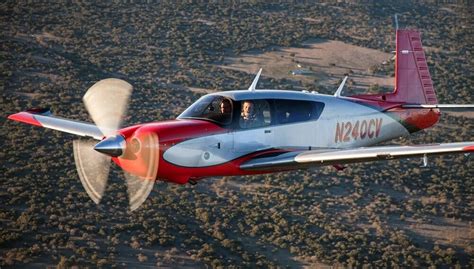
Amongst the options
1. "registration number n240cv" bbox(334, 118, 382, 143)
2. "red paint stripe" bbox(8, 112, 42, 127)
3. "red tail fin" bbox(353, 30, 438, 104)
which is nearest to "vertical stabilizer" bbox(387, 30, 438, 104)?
"red tail fin" bbox(353, 30, 438, 104)

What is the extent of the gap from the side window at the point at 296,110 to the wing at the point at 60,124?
5551 millimetres

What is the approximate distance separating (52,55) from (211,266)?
33.7m

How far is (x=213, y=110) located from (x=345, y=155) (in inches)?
151

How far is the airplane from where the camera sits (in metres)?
17.2

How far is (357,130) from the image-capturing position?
21.3m

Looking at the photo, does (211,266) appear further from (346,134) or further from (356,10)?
(356,10)

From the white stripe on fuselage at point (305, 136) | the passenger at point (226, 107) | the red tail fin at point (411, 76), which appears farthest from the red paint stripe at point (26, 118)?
the red tail fin at point (411, 76)

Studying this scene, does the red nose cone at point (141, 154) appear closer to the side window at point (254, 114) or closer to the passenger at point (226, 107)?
the passenger at point (226, 107)

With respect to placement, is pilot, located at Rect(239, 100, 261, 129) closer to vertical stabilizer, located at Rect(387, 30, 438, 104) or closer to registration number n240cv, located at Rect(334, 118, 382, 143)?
registration number n240cv, located at Rect(334, 118, 382, 143)

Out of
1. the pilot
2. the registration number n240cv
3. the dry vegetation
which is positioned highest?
the pilot

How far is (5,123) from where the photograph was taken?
39906 millimetres

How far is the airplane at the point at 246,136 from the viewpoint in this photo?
17172 millimetres

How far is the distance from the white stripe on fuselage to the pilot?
193mm

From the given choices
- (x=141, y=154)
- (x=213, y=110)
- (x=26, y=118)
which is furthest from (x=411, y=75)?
Result: (x=26, y=118)
